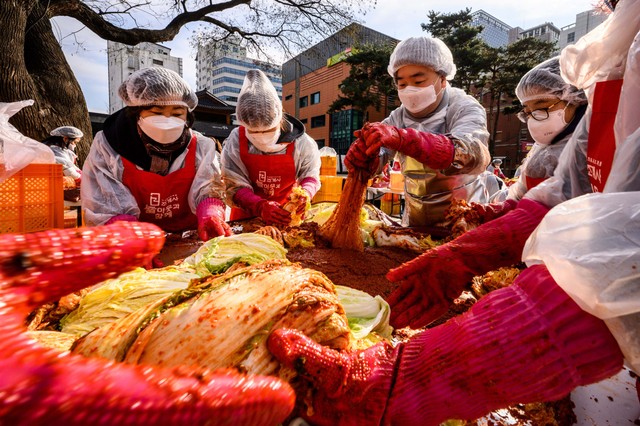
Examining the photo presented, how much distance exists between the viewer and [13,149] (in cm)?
226

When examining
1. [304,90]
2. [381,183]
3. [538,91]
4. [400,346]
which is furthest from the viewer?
[304,90]

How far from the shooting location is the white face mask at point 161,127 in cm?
277

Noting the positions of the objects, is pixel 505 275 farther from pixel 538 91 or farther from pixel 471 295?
pixel 538 91

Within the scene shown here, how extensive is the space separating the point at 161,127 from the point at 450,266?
258cm

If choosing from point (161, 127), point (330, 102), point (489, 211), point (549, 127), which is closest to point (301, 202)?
point (161, 127)

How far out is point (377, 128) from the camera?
2.05 metres

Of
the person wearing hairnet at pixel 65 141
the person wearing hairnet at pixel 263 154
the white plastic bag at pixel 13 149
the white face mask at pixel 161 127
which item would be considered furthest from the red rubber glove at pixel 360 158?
the person wearing hairnet at pixel 65 141

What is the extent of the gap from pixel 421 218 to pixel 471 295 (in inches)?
54.1

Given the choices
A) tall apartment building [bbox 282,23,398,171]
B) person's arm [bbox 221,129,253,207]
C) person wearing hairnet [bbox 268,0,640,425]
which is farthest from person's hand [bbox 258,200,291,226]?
tall apartment building [bbox 282,23,398,171]

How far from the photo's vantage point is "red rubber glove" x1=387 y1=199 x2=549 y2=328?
147 cm

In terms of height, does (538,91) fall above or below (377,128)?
above

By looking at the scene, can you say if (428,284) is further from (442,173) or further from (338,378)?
(442,173)

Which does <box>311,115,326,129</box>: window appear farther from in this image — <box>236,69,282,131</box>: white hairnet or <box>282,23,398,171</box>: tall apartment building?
<box>236,69,282,131</box>: white hairnet

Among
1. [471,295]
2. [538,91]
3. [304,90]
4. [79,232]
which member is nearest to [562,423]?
[471,295]
